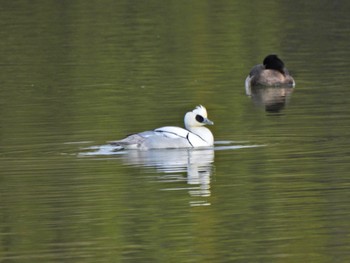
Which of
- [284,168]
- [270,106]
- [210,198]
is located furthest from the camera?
[270,106]

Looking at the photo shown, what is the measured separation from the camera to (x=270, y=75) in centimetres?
2730

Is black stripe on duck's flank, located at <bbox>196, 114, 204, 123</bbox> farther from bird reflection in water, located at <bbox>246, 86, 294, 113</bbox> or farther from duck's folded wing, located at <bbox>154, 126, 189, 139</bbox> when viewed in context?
bird reflection in water, located at <bbox>246, 86, 294, 113</bbox>

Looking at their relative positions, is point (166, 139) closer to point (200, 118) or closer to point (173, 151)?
point (173, 151)

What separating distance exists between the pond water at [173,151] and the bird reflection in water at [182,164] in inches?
0.8

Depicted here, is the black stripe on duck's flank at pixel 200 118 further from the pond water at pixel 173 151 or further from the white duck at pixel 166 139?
the pond water at pixel 173 151

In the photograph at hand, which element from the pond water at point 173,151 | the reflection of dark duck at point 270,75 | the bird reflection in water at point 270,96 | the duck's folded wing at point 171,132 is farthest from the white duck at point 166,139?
the reflection of dark duck at point 270,75

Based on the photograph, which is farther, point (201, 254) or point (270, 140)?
point (270, 140)

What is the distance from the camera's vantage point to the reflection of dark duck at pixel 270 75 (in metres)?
26.7

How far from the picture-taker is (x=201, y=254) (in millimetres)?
11711

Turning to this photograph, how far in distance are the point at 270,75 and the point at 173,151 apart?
9.53 m

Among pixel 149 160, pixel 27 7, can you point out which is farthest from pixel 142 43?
pixel 149 160

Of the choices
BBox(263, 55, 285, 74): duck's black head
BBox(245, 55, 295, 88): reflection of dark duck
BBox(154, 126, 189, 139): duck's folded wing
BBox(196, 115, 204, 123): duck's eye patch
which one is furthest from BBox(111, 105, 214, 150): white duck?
BBox(263, 55, 285, 74): duck's black head

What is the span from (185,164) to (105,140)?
2.12 m

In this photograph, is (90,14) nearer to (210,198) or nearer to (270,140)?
(270,140)
